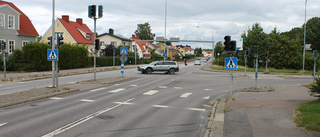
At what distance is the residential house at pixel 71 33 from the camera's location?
54.9 meters

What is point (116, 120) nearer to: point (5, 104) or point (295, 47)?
point (5, 104)

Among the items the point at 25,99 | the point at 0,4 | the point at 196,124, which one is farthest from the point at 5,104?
the point at 0,4

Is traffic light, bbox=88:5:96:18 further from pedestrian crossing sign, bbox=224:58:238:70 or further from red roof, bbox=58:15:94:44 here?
red roof, bbox=58:15:94:44

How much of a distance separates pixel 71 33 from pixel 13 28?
59.1ft

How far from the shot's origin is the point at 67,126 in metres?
7.59

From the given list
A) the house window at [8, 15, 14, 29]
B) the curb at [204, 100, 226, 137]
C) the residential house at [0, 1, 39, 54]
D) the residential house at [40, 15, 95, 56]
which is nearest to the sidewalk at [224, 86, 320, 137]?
the curb at [204, 100, 226, 137]

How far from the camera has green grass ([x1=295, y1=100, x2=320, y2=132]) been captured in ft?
22.9

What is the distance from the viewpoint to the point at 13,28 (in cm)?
3703

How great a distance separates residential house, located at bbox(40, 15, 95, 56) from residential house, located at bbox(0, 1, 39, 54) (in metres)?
12.4

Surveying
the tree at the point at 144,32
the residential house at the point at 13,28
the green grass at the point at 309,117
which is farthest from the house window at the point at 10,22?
the tree at the point at 144,32

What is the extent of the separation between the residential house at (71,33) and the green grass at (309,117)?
4970 centimetres

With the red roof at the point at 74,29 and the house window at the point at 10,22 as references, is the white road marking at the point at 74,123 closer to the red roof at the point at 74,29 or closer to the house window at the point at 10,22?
the house window at the point at 10,22

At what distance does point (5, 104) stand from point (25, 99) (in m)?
1.17

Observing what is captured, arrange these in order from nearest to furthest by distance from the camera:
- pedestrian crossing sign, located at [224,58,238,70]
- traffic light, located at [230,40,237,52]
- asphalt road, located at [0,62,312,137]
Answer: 1. asphalt road, located at [0,62,312,137]
2. traffic light, located at [230,40,237,52]
3. pedestrian crossing sign, located at [224,58,238,70]
